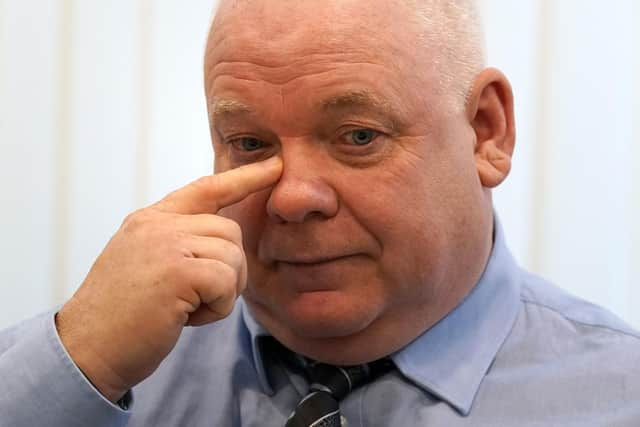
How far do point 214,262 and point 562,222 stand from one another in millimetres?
933

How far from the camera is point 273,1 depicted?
1.02m

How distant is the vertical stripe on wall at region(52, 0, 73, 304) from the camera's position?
5.80ft

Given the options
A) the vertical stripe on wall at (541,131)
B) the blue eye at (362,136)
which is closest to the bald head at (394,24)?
the blue eye at (362,136)

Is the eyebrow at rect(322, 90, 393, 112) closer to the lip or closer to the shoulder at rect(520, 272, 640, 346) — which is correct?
the lip

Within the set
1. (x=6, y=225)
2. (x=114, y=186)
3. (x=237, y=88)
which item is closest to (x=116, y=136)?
(x=114, y=186)

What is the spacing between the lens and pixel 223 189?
101 cm

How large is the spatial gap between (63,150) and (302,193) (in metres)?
0.98

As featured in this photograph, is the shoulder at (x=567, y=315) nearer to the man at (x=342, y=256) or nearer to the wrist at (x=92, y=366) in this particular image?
the man at (x=342, y=256)

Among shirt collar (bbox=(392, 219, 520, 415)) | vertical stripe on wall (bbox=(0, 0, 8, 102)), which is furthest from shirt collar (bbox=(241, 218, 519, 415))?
vertical stripe on wall (bbox=(0, 0, 8, 102))

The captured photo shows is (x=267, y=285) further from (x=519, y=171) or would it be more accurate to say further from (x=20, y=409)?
(x=519, y=171)

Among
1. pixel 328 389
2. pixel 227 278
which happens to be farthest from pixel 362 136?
pixel 328 389

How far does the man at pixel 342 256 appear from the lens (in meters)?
0.97

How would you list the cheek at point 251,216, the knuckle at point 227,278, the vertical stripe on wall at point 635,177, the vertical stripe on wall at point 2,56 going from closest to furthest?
the knuckle at point 227,278, the cheek at point 251,216, the vertical stripe on wall at point 635,177, the vertical stripe on wall at point 2,56

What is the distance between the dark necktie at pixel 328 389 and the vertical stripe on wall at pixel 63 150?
86 centimetres
